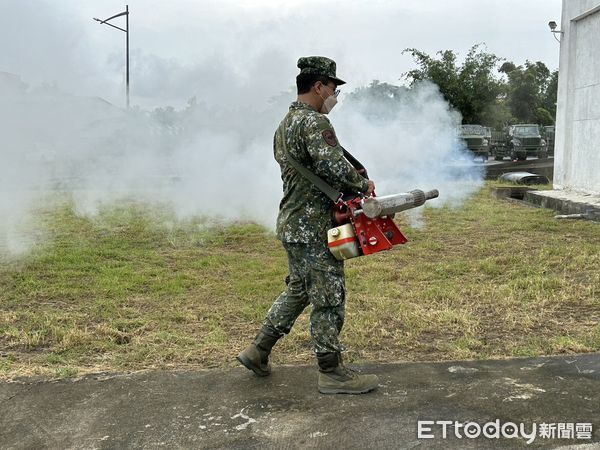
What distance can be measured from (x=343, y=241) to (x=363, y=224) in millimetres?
154

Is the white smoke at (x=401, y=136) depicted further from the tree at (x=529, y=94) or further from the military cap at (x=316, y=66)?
the tree at (x=529, y=94)

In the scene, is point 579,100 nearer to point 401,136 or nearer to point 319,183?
point 401,136

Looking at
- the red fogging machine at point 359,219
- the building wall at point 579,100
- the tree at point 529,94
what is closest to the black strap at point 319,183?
the red fogging machine at point 359,219

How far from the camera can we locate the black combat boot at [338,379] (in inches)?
133

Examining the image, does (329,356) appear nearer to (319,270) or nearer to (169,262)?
(319,270)

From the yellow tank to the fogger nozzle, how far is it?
0.45 feet

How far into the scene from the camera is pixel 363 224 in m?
3.30

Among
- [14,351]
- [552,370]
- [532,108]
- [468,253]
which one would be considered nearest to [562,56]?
[468,253]

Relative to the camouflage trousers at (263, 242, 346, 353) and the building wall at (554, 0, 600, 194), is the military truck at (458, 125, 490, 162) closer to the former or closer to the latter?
the building wall at (554, 0, 600, 194)

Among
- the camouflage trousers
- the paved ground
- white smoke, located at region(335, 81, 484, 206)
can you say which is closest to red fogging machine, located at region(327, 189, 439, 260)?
the camouflage trousers

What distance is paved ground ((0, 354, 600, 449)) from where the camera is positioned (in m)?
2.92

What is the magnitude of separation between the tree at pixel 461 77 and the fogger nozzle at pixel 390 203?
22.6m

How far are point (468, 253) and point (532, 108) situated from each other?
5276 cm

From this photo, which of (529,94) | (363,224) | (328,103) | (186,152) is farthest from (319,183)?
(529,94)
